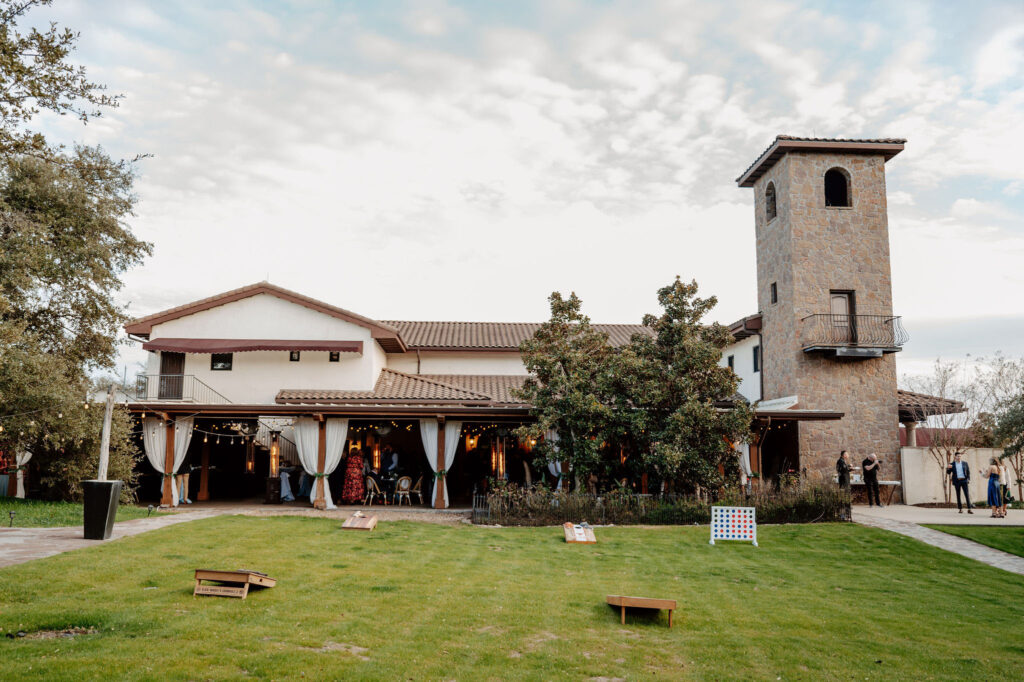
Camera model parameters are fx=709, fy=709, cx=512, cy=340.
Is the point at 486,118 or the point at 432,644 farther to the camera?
the point at 486,118

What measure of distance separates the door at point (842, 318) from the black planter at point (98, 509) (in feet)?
62.2

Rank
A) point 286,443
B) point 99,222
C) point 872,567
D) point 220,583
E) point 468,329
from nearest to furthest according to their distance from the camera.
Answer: point 220,583
point 872,567
point 99,222
point 286,443
point 468,329

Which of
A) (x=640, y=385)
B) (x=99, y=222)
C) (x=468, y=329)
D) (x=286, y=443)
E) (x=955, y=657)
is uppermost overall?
(x=99, y=222)

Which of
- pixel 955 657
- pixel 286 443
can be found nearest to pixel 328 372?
pixel 286 443

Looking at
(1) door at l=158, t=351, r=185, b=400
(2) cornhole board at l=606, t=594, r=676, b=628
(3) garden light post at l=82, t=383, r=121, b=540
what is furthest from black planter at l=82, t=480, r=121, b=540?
(1) door at l=158, t=351, r=185, b=400

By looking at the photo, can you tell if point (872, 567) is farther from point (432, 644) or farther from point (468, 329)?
point (468, 329)

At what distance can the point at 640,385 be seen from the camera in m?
17.2

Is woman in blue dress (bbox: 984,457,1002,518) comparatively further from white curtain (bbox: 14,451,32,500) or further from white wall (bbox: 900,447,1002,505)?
white curtain (bbox: 14,451,32,500)

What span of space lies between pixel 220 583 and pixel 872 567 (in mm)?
9827

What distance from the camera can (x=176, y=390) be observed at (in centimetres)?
2133

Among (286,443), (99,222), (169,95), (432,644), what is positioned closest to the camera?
(432,644)

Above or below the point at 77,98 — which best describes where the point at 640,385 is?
below

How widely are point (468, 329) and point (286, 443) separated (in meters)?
8.12

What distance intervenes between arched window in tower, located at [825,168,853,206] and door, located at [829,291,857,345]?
3.05 metres
